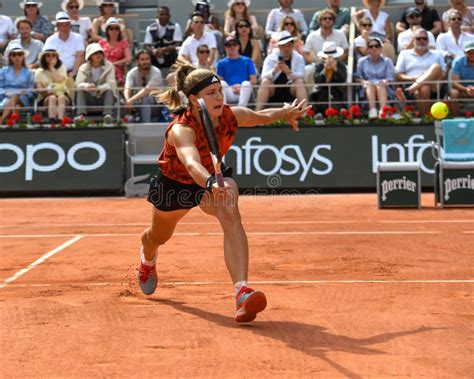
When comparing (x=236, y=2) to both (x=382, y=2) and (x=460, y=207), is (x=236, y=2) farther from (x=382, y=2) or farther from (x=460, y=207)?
(x=460, y=207)

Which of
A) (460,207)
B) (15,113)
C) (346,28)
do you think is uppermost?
(346,28)

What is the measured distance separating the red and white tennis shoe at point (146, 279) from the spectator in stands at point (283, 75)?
910 centimetres

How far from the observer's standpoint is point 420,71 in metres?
16.7

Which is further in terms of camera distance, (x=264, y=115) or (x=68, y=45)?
(x=68, y=45)

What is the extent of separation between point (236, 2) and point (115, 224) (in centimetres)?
708

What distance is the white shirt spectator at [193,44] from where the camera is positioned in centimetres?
1759

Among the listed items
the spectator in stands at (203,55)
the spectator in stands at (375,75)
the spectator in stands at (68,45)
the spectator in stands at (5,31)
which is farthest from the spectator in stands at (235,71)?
the spectator in stands at (5,31)

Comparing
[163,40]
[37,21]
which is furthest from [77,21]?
[163,40]

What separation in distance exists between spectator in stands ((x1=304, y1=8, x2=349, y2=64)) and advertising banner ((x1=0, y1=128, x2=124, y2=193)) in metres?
3.78

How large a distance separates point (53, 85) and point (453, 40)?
7.26 m

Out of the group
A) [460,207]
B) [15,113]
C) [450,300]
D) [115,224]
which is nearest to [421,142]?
Result: [460,207]

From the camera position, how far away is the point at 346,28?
59.9 ft

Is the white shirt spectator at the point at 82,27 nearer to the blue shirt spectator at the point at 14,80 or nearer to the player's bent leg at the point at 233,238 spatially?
the blue shirt spectator at the point at 14,80

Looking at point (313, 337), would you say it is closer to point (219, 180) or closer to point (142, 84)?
point (219, 180)
